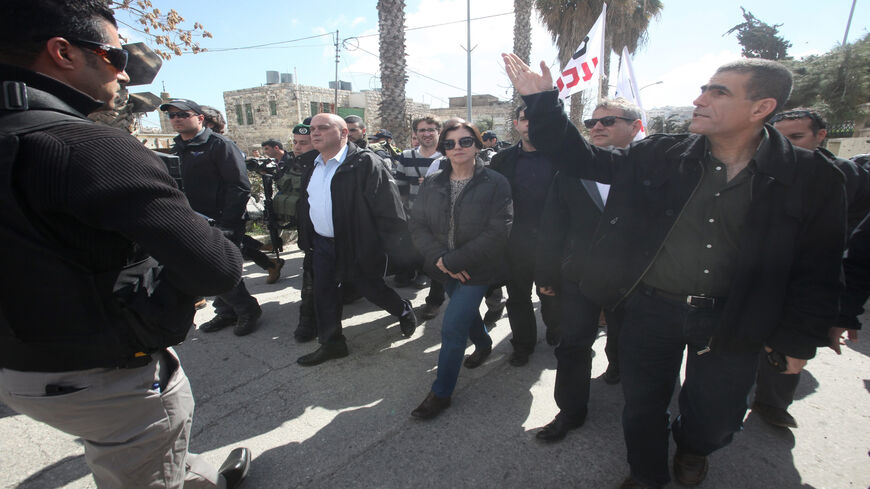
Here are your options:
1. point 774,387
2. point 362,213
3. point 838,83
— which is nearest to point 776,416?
point 774,387

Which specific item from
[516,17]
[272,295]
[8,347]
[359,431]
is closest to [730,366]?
[359,431]

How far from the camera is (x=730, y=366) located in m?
1.83

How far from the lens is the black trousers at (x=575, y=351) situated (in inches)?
94.3

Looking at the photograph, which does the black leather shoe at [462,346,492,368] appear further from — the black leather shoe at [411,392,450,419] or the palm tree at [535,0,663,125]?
the palm tree at [535,0,663,125]

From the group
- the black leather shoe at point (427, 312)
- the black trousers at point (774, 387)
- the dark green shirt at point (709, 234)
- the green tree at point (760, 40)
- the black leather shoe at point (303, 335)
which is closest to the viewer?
the dark green shirt at point (709, 234)

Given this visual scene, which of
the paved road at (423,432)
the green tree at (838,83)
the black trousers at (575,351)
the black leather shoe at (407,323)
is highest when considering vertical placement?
the green tree at (838,83)

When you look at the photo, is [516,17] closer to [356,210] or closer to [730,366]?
[356,210]

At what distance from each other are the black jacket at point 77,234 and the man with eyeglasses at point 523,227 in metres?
2.39

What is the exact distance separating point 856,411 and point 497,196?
2692 millimetres

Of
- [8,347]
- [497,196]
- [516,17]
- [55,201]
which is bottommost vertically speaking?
[8,347]

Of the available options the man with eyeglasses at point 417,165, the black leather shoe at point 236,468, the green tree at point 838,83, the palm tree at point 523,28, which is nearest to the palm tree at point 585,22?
the palm tree at point 523,28

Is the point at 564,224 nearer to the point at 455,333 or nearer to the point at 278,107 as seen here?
the point at 455,333

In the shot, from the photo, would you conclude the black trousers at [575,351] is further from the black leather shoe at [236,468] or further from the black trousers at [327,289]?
the black leather shoe at [236,468]

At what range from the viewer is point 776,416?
8.42ft
